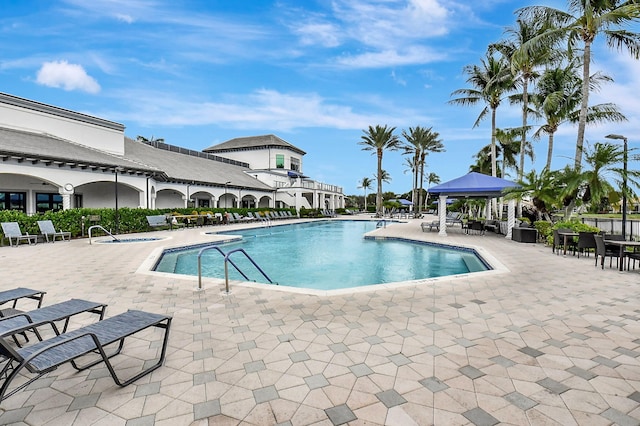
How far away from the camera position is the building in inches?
632

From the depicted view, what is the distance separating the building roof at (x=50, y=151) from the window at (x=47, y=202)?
3.03 metres

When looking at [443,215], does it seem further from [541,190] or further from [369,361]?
[369,361]

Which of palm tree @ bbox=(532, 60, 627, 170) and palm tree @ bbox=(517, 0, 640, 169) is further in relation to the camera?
palm tree @ bbox=(532, 60, 627, 170)

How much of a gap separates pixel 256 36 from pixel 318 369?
15.8 metres

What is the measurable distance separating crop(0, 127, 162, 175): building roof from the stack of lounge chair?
Result: 14.3 metres

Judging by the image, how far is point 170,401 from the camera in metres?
2.57

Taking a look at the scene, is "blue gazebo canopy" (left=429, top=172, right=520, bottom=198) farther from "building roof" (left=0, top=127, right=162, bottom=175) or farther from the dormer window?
the dormer window

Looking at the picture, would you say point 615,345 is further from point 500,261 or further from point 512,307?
point 500,261

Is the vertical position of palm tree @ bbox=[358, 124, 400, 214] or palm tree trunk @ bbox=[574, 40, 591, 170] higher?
palm tree @ bbox=[358, 124, 400, 214]

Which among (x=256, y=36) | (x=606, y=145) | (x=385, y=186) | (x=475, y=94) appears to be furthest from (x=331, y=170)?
(x=606, y=145)

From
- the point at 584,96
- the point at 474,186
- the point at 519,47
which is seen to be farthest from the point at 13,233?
the point at 519,47

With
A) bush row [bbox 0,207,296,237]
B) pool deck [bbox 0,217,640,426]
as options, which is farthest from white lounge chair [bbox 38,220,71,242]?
pool deck [bbox 0,217,640,426]

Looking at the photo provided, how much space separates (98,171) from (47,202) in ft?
13.8

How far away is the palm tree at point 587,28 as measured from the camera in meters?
12.3
